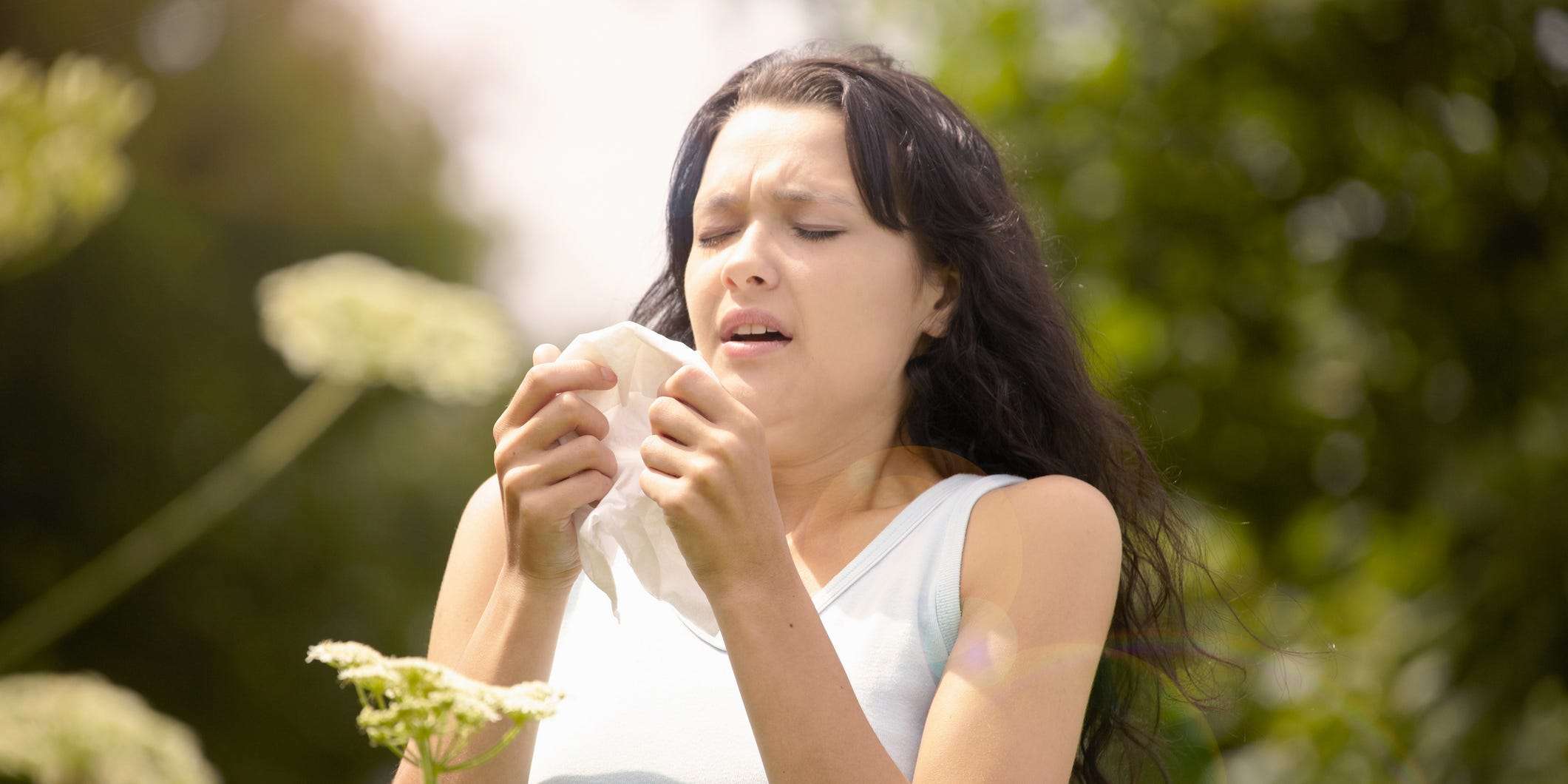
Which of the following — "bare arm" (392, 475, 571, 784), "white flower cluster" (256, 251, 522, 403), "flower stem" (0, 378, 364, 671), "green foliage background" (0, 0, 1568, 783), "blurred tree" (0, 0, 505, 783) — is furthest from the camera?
"blurred tree" (0, 0, 505, 783)

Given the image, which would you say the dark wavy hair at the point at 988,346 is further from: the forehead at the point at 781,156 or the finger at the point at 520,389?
the finger at the point at 520,389

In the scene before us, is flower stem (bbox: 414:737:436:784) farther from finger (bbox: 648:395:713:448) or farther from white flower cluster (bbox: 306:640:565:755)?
finger (bbox: 648:395:713:448)

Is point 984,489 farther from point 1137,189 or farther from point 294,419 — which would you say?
point 1137,189

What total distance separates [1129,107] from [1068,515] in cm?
298

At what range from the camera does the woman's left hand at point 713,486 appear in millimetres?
1045

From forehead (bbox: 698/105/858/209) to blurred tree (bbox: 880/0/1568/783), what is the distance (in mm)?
1499

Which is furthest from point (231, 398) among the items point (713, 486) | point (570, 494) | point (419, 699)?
point (419, 699)

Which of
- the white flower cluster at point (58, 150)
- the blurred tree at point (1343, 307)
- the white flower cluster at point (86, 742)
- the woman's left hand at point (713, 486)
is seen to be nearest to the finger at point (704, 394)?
the woman's left hand at point (713, 486)

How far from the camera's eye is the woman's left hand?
1045mm

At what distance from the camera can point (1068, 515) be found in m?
1.28

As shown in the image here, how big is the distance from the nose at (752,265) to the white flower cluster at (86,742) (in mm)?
917

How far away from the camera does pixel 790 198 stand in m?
1.37

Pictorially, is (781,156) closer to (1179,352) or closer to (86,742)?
(86,742)

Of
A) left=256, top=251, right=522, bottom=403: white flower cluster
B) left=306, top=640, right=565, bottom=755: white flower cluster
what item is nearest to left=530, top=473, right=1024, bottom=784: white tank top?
left=306, top=640, right=565, bottom=755: white flower cluster
